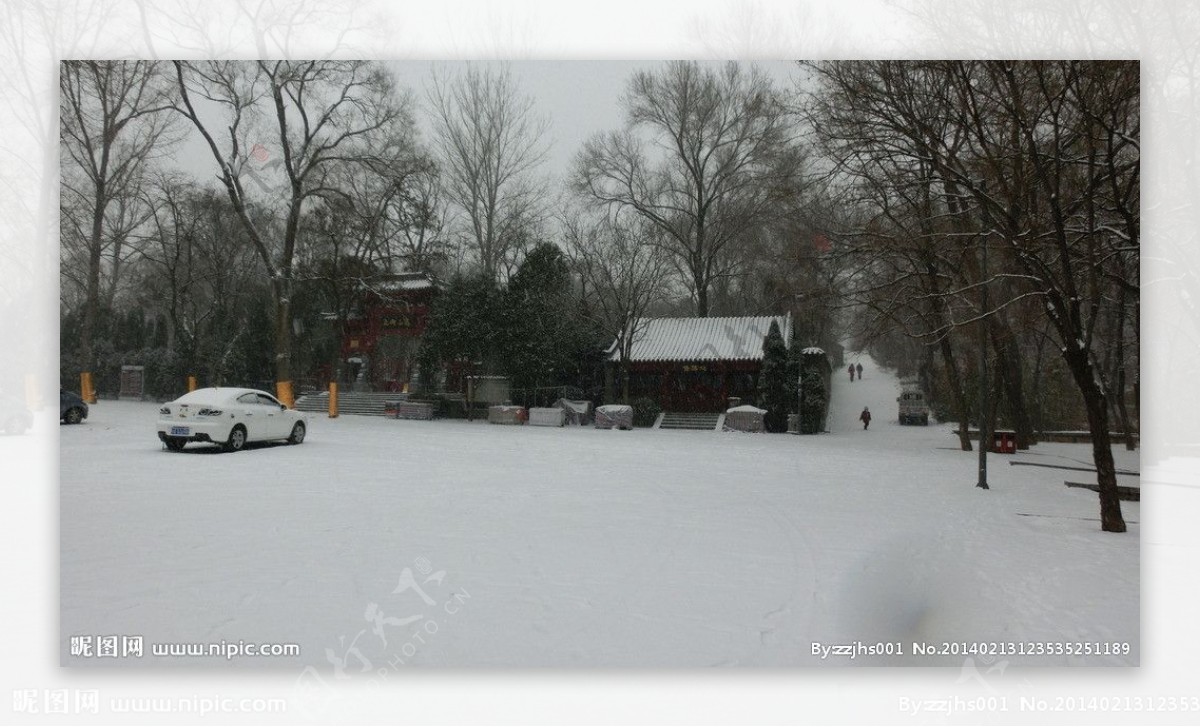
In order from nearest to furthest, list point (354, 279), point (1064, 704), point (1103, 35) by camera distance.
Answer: point (1064, 704)
point (1103, 35)
point (354, 279)

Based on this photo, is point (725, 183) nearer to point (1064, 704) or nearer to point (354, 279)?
point (354, 279)

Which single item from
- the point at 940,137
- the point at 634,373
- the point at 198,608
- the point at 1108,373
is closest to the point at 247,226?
the point at 198,608

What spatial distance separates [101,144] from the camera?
427 centimetres

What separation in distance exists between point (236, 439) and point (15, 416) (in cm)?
335

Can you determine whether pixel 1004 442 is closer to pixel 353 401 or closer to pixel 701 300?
pixel 701 300

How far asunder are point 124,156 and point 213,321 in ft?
4.76

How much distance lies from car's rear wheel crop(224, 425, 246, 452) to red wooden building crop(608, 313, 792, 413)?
19.1 feet

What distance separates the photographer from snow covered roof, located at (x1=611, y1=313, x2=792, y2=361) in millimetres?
11742

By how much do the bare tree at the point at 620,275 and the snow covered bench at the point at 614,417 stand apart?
0.23 meters

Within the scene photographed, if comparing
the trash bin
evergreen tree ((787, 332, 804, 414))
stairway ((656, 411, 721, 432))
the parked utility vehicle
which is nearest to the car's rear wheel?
stairway ((656, 411, 721, 432))

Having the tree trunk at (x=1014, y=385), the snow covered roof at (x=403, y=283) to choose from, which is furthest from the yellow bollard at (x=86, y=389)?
the tree trunk at (x=1014, y=385)

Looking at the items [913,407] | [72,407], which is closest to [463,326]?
[72,407]

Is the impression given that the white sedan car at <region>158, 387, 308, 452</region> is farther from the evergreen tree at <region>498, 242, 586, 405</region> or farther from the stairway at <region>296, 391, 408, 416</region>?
the evergreen tree at <region>498, 242, 586, 405</region>

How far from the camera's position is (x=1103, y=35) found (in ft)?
13.9
